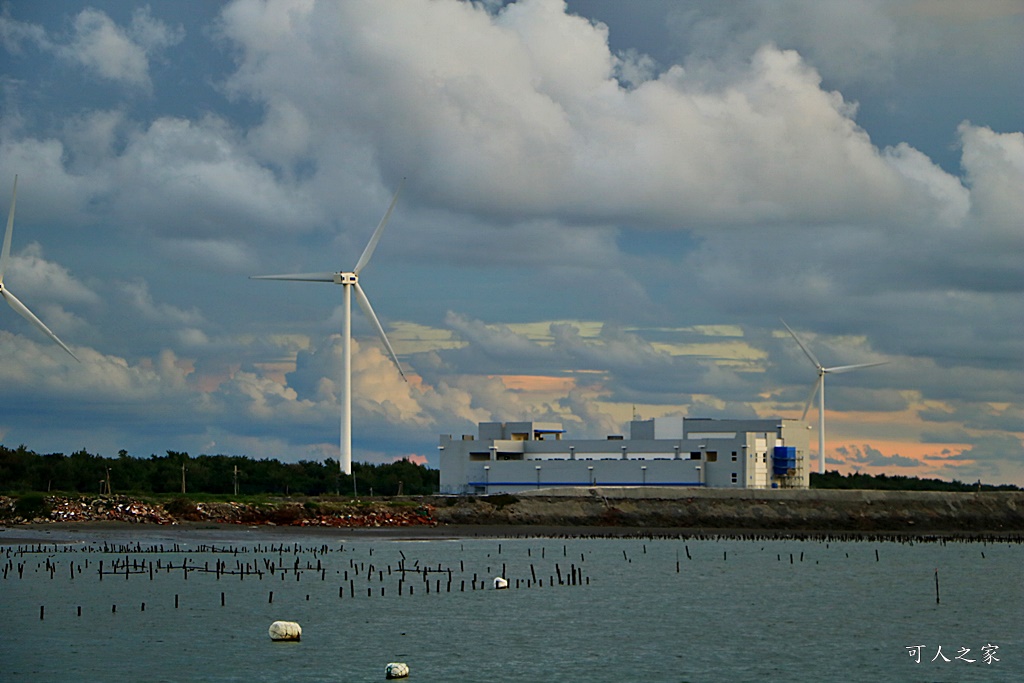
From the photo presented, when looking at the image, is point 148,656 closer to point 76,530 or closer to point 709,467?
point 76,530

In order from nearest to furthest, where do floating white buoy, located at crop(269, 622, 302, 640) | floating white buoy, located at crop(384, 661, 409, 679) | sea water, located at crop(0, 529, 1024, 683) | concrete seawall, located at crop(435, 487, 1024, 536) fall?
1. floating white buoy, located at crop(384, 661, 409, 679)
2. sea water, located at crop(0, 529, 1024, 683)
3. floating white buoy, located at crop(269, 622, 302, 640)
4. concrete seawall, located at crop(435, 487, 1024, 536)

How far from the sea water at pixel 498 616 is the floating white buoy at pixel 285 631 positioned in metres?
0.79

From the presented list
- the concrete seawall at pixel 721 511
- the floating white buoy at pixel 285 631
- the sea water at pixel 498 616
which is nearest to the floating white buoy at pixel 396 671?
the sea water at pixel 498 616

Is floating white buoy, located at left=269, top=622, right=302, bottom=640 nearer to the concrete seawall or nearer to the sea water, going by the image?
the sea water

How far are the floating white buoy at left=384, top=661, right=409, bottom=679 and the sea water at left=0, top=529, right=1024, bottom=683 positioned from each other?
2.33ft

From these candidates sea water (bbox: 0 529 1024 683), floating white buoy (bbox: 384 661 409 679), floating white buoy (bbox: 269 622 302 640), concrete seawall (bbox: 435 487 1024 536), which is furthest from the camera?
concrete seawall (bbox: 435 487 1024 536)

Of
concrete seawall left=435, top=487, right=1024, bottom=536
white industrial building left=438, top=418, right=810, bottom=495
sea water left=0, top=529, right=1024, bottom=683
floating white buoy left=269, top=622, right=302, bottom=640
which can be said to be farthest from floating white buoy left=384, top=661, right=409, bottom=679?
white industrial building left=438, top=418, right=810, bottom=495

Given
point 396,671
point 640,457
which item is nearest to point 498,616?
point 396,671

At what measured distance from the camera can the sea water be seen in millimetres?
53125

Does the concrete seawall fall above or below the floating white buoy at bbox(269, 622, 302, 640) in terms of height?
above

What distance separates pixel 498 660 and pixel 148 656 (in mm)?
14906

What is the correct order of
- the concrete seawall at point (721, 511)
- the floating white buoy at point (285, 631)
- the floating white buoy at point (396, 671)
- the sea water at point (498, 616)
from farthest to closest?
the concrete seawall at point (721, 511), the floating white buoy at point (285, 631), the sea water at point (498, 616), the floating white buoy at point (396, 671)

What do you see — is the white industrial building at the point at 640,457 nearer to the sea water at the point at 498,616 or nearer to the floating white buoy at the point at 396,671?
the sea water at the point at 498,616

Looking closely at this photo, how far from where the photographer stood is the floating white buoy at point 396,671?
163 feet
